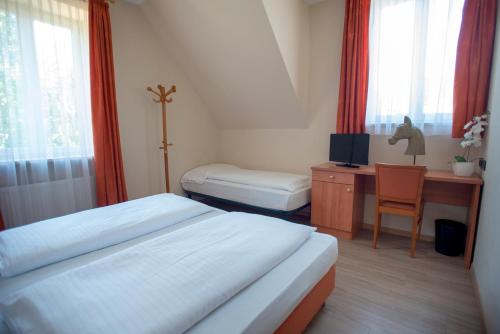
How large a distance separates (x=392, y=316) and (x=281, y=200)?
1.38 metres

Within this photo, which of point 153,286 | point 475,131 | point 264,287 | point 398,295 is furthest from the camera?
point 475,131

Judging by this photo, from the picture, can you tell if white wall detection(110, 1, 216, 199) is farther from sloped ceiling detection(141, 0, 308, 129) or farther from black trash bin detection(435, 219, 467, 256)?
black trash bin detection(435, 219, 467, 256)

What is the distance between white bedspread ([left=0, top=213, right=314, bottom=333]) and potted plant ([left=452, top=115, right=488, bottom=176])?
175 cm

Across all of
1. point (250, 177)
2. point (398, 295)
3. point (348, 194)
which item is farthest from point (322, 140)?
point (398, 295)

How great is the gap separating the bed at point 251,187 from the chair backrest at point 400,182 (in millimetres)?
826

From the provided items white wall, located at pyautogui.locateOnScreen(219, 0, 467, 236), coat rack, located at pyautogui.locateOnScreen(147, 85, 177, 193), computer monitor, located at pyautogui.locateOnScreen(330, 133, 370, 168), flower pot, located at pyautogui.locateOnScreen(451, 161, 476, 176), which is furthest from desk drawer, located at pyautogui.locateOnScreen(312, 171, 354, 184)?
coat rack, located at pyautogui.locateOnScreen(147, 85, 177, 193)

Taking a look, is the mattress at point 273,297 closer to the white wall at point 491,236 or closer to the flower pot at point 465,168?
the white wall at point 491,236

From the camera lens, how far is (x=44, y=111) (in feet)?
7.48

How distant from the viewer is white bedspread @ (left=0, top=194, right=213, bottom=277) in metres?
1.24

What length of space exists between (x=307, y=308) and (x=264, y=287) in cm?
38

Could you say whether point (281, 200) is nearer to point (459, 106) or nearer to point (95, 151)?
point (459, 106)

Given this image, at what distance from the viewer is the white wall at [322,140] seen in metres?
2.54

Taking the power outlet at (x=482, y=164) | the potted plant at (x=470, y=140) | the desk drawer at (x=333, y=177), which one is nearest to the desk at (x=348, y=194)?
the desk drawer at (x=333, y=177)

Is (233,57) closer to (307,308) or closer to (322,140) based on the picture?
(322,140)
